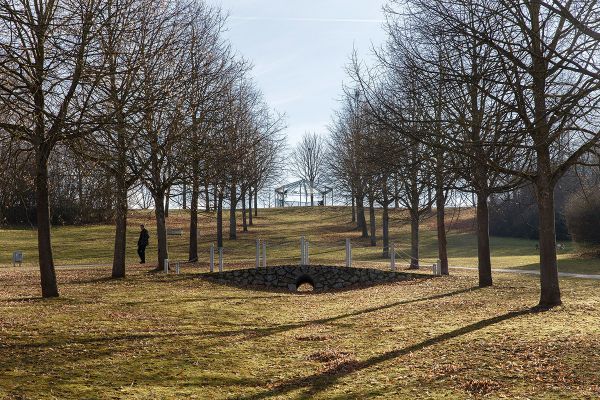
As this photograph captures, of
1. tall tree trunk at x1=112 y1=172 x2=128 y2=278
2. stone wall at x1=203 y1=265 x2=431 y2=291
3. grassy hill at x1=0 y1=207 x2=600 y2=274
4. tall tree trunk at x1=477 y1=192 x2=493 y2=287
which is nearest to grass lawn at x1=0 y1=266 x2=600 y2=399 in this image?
tall tree trunk at x1=477 y1=192 x2=493 y2=287

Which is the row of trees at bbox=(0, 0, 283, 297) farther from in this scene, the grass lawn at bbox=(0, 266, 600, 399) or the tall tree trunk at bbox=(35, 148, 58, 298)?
the grass lawn at bbox=(0, 266, 600, 399)

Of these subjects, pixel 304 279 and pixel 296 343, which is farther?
pixel 304 279

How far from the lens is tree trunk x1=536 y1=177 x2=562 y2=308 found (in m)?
12.7

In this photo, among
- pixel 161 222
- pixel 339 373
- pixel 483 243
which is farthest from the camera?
pixel 161 222

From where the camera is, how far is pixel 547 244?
13156 mm

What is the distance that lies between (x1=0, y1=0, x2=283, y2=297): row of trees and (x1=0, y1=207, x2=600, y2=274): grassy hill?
5857 millimetres

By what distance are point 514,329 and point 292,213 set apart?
2343 inches

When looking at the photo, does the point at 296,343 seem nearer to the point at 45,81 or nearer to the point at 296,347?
the point at 296,347

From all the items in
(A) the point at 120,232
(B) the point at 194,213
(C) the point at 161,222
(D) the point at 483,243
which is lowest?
(D) the point at 483,243

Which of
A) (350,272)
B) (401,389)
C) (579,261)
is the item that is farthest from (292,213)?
(401,389)

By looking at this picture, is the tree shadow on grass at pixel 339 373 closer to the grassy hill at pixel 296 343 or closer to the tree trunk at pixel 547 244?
the grassy hill at pixel 296 343

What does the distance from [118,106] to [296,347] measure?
5162 millimetres

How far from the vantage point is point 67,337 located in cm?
1001

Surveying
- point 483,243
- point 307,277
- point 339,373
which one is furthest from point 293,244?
point 339,373
